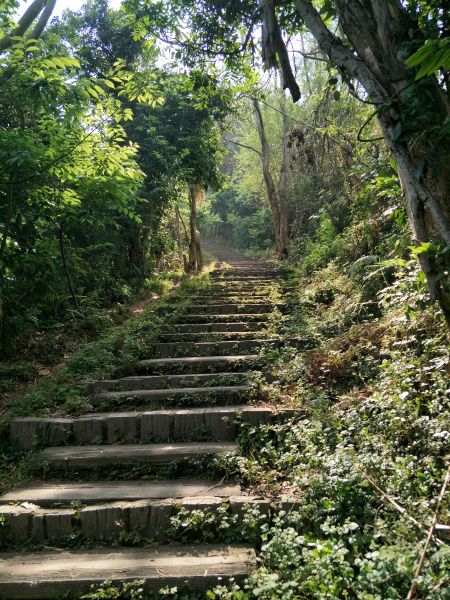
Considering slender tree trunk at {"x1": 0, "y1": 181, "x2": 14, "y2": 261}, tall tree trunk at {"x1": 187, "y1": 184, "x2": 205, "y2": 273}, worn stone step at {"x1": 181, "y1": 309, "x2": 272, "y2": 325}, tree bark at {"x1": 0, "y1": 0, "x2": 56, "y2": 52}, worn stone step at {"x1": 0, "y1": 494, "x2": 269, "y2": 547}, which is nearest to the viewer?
worn stone step at {"x1": 0, "y1": 494, "x2": 269, "y2": 547}

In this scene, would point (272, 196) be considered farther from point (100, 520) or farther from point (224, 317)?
point (100, 520)

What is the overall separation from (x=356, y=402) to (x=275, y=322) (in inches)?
98.6

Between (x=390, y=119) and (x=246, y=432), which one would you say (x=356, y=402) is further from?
(x=390, y=119)

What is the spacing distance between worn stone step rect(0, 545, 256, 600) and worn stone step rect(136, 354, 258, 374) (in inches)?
→ 89.2

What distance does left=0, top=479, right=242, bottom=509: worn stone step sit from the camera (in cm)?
281

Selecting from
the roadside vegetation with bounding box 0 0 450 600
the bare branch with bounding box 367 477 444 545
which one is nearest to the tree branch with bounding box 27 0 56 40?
the roadside vegetation with bounding box 0 0 450 600

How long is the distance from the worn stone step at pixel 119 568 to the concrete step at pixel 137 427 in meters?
1.12

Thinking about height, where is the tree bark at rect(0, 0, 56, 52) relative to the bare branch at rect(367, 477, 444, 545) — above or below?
above

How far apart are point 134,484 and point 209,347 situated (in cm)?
236

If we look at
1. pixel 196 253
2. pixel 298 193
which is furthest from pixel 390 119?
pixel 298 193

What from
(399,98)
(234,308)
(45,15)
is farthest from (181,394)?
(45,15)

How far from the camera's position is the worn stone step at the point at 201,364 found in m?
4.62

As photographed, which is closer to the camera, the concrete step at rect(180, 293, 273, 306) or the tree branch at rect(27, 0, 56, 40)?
the tree branch at rect(27, 0, 56, 40)

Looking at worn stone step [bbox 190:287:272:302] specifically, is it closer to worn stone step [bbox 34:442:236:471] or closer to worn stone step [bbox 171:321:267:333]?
worn stone step [bbox 171:321:267:333]
